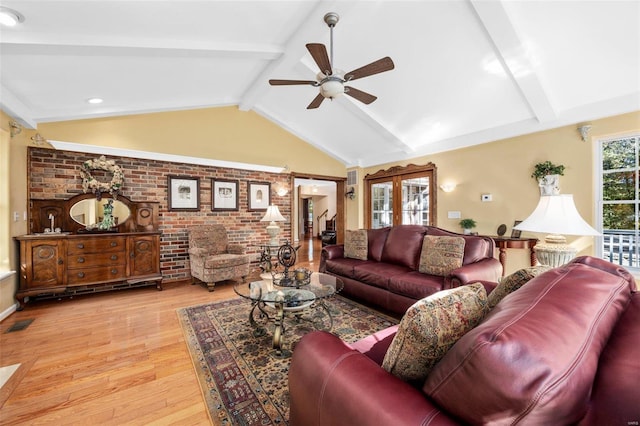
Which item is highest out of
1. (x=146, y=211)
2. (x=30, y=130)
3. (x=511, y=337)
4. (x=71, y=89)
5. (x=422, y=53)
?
(x=422, y=53)

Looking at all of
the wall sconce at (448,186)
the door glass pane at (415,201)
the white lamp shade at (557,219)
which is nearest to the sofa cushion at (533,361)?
the white lamp shade at (557,219)

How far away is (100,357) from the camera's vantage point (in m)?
2.23

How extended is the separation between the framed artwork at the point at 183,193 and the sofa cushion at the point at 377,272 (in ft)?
10.4

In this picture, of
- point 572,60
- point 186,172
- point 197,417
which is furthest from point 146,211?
point 572,60

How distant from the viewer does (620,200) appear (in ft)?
11.0

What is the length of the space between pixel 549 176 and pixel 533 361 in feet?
13.8

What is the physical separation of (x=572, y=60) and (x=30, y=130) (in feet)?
22.0

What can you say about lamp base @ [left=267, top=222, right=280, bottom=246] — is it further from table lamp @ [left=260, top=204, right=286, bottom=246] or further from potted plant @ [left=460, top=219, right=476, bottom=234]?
potted plant @ [left=460, top=219, right=476, bottom=234]

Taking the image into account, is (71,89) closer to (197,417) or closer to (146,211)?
(146,211)

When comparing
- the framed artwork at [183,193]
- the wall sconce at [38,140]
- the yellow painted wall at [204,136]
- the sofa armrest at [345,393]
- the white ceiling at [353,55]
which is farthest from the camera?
the framed artwork at [183,193]

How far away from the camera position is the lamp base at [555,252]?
7.16 ft

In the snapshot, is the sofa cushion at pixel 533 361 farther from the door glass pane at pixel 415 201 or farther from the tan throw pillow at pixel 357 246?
the door glass pane at pixel 415 201

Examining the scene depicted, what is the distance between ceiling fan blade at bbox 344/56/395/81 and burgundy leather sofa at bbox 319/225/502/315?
1991mm

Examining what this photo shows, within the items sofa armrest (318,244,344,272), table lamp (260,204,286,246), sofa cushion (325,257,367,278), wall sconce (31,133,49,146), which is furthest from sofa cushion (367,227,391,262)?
wall sconce (31,133,49,146)
